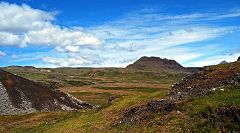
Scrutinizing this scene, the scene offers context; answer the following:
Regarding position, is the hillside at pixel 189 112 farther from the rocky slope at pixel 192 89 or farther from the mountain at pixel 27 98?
the mountain at pixel 27 98

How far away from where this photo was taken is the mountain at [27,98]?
88500mm

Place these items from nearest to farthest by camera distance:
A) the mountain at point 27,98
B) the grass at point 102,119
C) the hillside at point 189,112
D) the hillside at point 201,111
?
1. the hillside at point 201,111
2. the hillside at point 189,112
3. the grass at point 102,119
4. the mountain at point 27,98

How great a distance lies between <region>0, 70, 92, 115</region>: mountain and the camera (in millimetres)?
88500

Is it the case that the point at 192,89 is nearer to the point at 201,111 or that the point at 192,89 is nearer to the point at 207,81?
the point at 207,81

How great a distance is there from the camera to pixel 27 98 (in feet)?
309

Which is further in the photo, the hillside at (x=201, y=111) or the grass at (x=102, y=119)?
the grass at (x=102, y=119)

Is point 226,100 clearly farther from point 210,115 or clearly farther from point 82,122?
point 82,122

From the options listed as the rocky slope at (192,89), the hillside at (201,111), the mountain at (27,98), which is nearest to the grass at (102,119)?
the rocky slope at (192,89)

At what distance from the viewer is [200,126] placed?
26.8 meters

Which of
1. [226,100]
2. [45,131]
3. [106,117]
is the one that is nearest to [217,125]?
[226,100]

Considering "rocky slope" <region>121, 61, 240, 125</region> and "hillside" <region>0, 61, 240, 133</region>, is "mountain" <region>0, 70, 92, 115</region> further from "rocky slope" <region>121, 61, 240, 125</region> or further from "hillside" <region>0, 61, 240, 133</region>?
"rocky slope" <region>121, 61, 240, 125</region>

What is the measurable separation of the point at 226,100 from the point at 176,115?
4164mm

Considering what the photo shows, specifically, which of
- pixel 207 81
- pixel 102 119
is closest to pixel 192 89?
pixel 207 81

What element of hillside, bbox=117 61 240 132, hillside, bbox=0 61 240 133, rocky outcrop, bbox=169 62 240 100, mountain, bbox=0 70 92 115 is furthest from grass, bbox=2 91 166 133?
mountain, bbox=0 70 92 115
